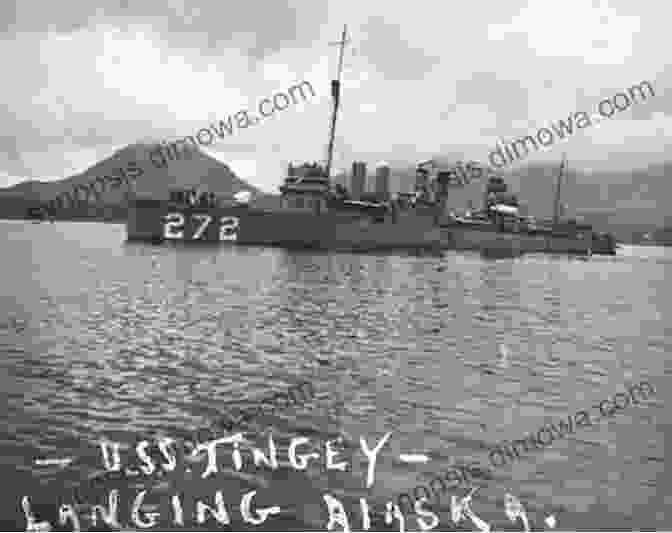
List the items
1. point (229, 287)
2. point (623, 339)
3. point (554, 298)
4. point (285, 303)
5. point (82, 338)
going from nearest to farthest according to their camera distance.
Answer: point (82, 338) < point (623, 339) < point (285, 303) < point (229, 287) < point (554, 298)

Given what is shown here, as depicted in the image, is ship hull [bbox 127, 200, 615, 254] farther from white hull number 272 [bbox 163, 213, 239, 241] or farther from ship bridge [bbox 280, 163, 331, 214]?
ship bridge [bbox 280, 163, 331, 214]

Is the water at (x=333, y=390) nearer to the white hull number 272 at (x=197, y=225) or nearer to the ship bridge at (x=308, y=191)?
the white hull number 272 at (x=197, y=225)

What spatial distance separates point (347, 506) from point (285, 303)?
19.6m

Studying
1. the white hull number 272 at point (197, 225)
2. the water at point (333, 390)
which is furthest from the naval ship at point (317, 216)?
the water at point (333, 390)

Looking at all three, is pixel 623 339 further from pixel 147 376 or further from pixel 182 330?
pixel 147 376

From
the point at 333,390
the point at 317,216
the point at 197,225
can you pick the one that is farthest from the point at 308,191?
the point at 333,390

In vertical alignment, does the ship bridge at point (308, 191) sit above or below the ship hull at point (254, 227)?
above

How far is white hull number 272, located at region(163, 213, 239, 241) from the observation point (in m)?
75.3

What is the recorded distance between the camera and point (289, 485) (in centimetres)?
840

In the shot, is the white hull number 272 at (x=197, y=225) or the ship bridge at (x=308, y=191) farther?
the ship bridge at (x=308, y=191)

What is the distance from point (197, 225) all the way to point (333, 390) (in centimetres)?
6552

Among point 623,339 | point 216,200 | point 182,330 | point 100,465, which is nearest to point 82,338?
point 182,330

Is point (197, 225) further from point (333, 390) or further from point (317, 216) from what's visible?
point (333, 390)

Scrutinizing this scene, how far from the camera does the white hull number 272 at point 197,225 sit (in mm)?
75312
